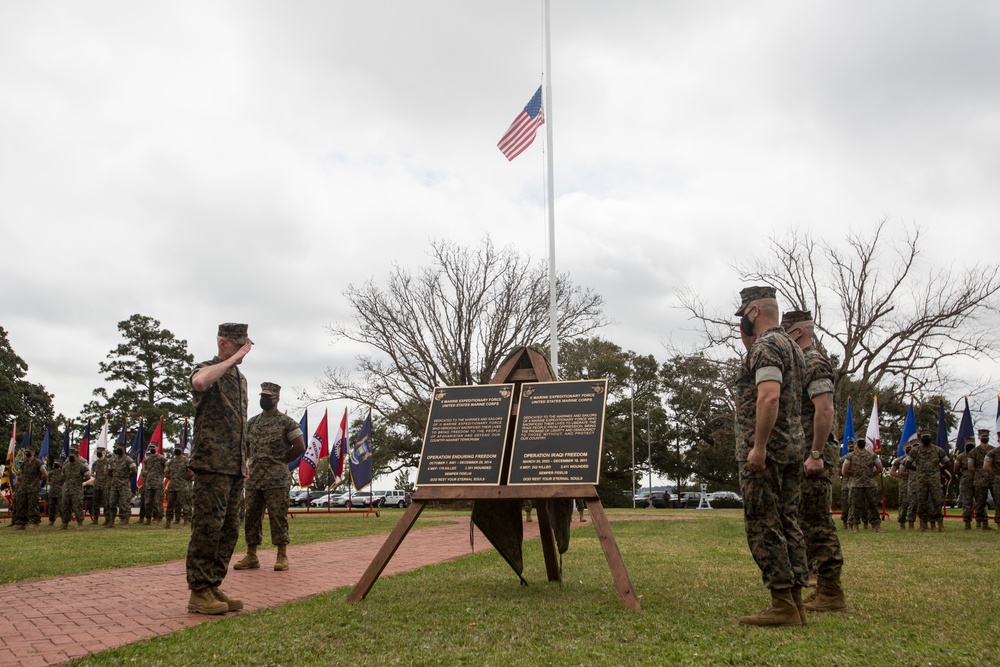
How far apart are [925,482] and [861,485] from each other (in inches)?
53.9

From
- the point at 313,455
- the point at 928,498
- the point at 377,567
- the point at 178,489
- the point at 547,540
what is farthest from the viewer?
the point at 313,455

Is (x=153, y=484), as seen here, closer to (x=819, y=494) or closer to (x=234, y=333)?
(x=234, y=333)

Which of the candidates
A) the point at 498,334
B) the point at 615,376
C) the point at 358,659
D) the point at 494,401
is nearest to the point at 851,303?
the point at 498,334

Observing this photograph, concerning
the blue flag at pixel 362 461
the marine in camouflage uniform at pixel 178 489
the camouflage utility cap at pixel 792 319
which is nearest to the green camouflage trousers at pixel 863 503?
the camouflage utility cap at pixel 792 319

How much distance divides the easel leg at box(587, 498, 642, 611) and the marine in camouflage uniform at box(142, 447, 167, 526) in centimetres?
1799

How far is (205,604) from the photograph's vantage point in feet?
18.9

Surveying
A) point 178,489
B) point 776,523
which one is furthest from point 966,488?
point 178,489

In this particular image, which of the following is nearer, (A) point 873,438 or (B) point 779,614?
(B) point 779,614

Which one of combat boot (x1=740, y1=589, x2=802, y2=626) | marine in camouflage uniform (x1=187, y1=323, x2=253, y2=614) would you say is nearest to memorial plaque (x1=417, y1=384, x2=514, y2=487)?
marine in camouflage uniform (x1=187, y1=323, x2=253, y2=614)

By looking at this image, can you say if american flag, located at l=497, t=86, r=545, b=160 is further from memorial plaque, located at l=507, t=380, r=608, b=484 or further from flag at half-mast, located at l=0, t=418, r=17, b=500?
flag at half-mast, located at l=0, t=418, r=17, b=500

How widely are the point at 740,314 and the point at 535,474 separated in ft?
6.51

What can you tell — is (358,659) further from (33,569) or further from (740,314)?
(33,569)

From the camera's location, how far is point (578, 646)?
439cm

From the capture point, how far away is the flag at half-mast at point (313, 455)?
23.7 meters
